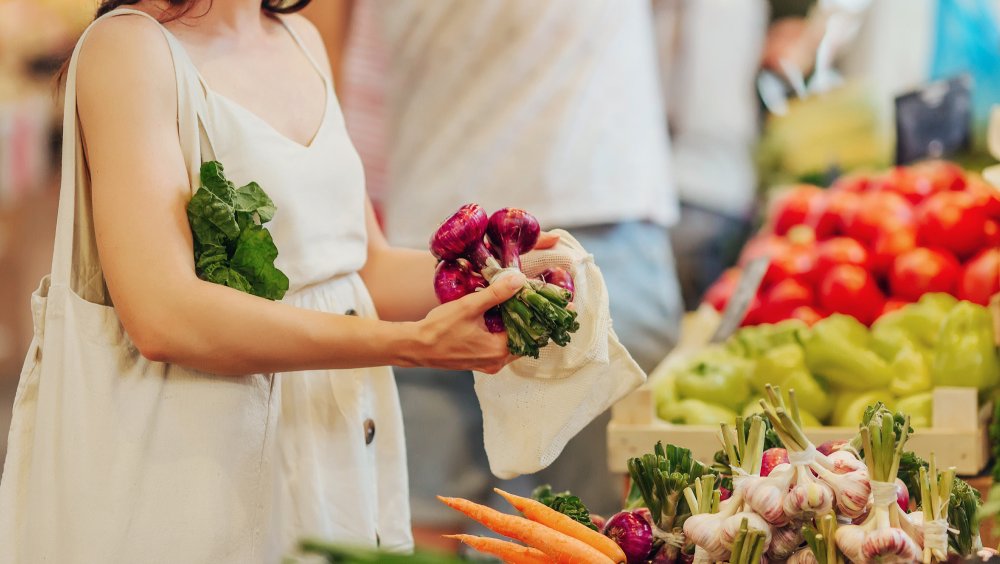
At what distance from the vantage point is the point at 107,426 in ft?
5.01

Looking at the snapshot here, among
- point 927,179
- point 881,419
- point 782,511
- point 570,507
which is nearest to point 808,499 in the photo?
point 782,511

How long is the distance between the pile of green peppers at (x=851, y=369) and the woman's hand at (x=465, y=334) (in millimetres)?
975

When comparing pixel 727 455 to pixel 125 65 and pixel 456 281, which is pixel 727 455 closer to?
pixel 456 281

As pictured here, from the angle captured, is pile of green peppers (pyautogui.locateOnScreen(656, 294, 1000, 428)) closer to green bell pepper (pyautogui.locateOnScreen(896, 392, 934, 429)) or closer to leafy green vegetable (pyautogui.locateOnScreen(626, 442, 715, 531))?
green bell pepper (pyautogui.locateOnScreen(896, 392, 934, 429))

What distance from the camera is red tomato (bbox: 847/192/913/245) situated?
115 inches

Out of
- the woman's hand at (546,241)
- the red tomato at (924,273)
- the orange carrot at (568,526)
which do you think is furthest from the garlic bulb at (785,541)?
the red tomato at (924,273)

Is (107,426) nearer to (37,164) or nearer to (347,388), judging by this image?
(347,388)

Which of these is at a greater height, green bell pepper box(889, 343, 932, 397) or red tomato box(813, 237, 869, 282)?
red tomato box(813, 237, 869, 282)

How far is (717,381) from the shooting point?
8.02 ft

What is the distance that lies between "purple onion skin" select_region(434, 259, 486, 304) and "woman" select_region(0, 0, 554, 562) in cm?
6

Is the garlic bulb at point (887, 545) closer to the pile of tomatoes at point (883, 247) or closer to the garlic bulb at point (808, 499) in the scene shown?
the garlic bulb at point (808, 499)

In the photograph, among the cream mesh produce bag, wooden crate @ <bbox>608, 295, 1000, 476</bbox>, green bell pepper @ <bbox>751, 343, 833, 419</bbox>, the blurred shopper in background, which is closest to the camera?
the cream mesh produce bag

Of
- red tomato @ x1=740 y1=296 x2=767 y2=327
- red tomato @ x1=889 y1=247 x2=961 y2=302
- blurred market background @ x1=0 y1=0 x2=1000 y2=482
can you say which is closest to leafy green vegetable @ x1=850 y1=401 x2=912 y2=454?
red tomato @ x1=889 y1=247 x2=961 y2=302

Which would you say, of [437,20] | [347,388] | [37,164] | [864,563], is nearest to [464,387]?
[437,20]
